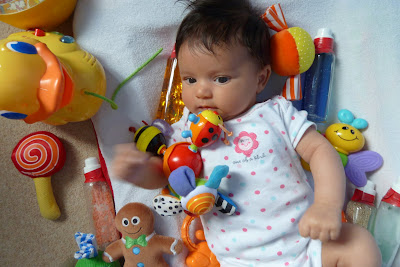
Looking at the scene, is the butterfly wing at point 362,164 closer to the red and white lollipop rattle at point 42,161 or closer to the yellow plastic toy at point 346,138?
the yellow plastic toy at point 346,138

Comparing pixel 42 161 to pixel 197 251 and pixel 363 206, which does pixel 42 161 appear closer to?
pixel 197 251

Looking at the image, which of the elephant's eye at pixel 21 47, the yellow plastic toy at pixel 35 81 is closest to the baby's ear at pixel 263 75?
the yellow plastic toy at pixel 35 81

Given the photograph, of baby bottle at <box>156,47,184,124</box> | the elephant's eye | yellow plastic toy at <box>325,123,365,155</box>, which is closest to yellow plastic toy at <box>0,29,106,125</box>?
the elephant's eye

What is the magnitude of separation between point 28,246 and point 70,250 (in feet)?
0.48

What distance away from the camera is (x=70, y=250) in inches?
48.9

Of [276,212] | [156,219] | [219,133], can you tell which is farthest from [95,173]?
[276,212]

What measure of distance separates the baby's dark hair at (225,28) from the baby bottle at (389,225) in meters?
0.56

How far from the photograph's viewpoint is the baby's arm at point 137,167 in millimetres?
873

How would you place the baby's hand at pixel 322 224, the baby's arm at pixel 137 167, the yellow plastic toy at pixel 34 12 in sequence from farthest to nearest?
the yellow plastic toy at pixel 34 12 → the baby's arm at pixel 137 167 → the baby's hand at pixel 322 224

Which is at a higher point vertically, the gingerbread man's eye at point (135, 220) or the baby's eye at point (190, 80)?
the baby's eye at point (190, 80)

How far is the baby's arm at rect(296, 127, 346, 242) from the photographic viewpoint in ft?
2.55

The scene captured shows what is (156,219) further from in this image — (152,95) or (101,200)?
(152,95)

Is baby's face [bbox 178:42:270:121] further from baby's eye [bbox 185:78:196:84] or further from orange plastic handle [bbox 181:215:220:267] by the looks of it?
orange plastic handle [bbox 181:215:220:267]

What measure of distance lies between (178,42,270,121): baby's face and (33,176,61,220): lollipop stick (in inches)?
24.1
